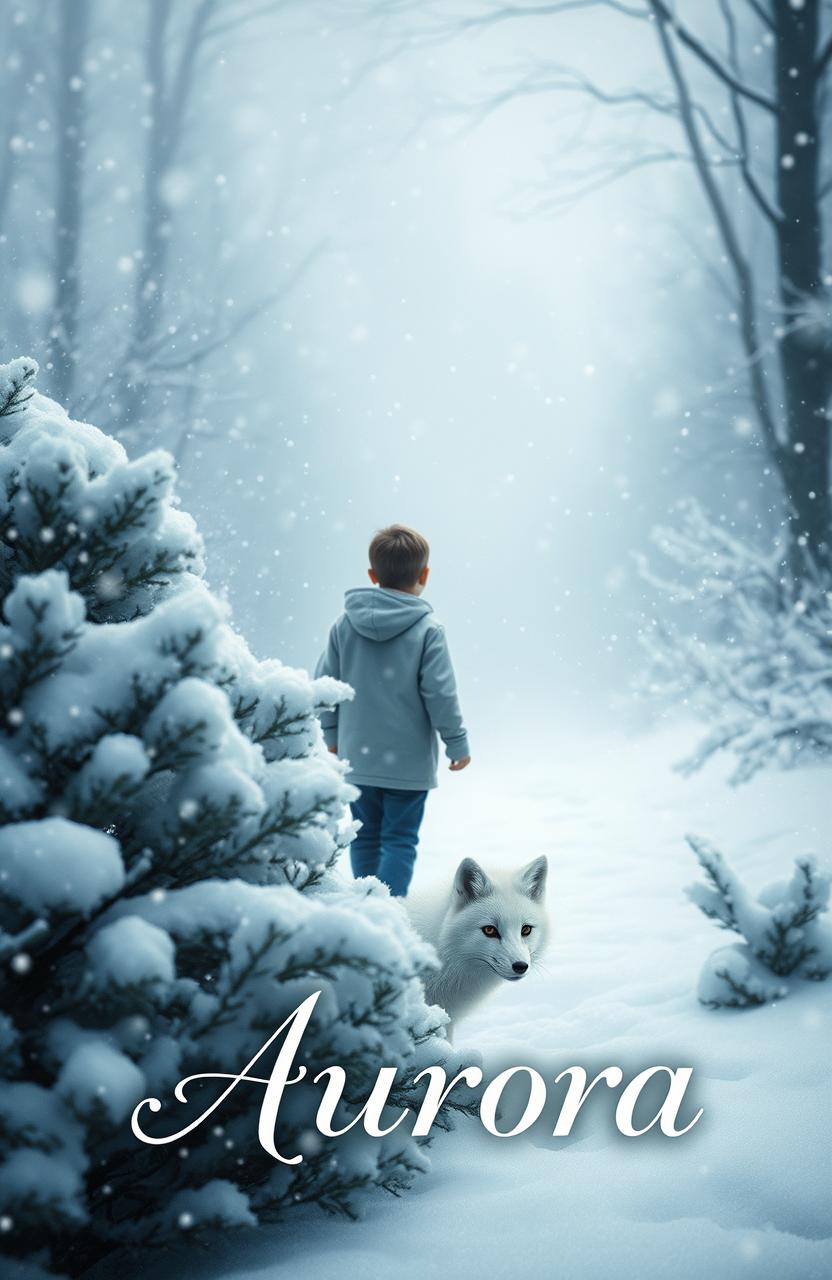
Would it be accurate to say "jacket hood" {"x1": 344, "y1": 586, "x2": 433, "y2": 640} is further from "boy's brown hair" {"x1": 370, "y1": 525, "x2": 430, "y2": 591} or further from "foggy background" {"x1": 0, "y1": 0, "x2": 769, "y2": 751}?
"foggy background" {"x1": 0, "y1": 0, "x2": 769, "y2": 751}

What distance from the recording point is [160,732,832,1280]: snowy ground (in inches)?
52.8

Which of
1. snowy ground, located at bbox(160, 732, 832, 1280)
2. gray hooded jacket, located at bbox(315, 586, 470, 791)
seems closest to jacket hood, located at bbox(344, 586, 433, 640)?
gray hooded jacket, located at bbox(315, 586, 470, 791)

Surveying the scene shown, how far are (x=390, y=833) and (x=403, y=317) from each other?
22.8m

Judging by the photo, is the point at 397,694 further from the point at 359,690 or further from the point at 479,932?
the point at 479,932

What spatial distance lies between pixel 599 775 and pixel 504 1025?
5.89 m

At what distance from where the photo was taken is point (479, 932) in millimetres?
2607

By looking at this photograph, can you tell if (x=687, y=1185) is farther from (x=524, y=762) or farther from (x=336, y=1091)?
(x=524, y=762)

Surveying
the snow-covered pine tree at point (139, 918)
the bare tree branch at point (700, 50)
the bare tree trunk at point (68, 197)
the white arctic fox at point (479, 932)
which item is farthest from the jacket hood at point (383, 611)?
the bare tree branch at point (700, 50)

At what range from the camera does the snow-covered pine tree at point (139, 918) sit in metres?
1.04

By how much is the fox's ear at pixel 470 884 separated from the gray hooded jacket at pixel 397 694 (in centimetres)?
109

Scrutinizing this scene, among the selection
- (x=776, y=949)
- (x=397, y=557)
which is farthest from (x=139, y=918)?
(x=397, y=557)

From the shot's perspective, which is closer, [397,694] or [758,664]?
[397,694]

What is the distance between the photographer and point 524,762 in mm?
10594

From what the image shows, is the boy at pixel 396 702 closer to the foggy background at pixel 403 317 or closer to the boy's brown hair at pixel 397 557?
the boy's brown hair at pixel 397 557
